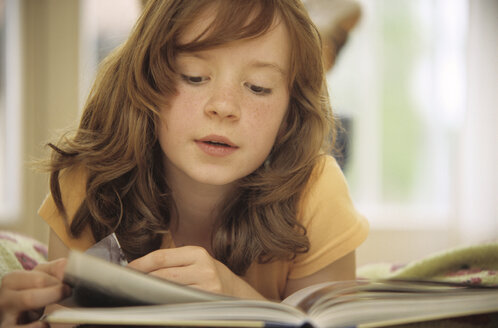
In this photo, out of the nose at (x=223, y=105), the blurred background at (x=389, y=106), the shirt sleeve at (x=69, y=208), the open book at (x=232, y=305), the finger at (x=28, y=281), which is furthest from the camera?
the blurred background at (x=389, y=106)

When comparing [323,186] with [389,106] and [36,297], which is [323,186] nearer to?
[36,297]

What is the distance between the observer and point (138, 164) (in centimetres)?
79

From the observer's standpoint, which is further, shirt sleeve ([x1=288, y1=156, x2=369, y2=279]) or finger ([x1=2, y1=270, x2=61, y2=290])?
shirt sleeve ([x1=288, y1=156, x2=369, y2=279])

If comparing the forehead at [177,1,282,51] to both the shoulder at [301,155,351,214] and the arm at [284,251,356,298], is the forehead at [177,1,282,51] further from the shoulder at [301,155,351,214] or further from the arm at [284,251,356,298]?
the arm at [284,251,356,298]

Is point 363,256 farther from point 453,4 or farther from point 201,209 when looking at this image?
point 201,209

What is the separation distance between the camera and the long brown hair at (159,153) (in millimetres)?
714

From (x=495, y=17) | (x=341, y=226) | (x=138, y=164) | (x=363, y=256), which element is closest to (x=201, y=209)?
(x=138, y=164)

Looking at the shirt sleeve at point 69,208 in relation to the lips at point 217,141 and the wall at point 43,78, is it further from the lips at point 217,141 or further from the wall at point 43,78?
the wall at point 43,78

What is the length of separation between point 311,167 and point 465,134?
1.97 meters

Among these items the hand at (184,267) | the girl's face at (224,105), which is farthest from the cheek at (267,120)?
the hand at (184,267)

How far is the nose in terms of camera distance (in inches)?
26.0

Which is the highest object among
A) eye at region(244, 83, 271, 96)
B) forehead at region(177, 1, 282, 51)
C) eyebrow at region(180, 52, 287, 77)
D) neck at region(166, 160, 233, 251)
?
forehead at region(177, 1, 282, 51)

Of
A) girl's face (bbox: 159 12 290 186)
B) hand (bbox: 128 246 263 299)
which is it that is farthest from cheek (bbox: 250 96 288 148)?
hand (bbox: 128 246 263 299)

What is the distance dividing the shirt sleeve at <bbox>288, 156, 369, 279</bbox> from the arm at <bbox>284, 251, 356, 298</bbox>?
0.01 m
